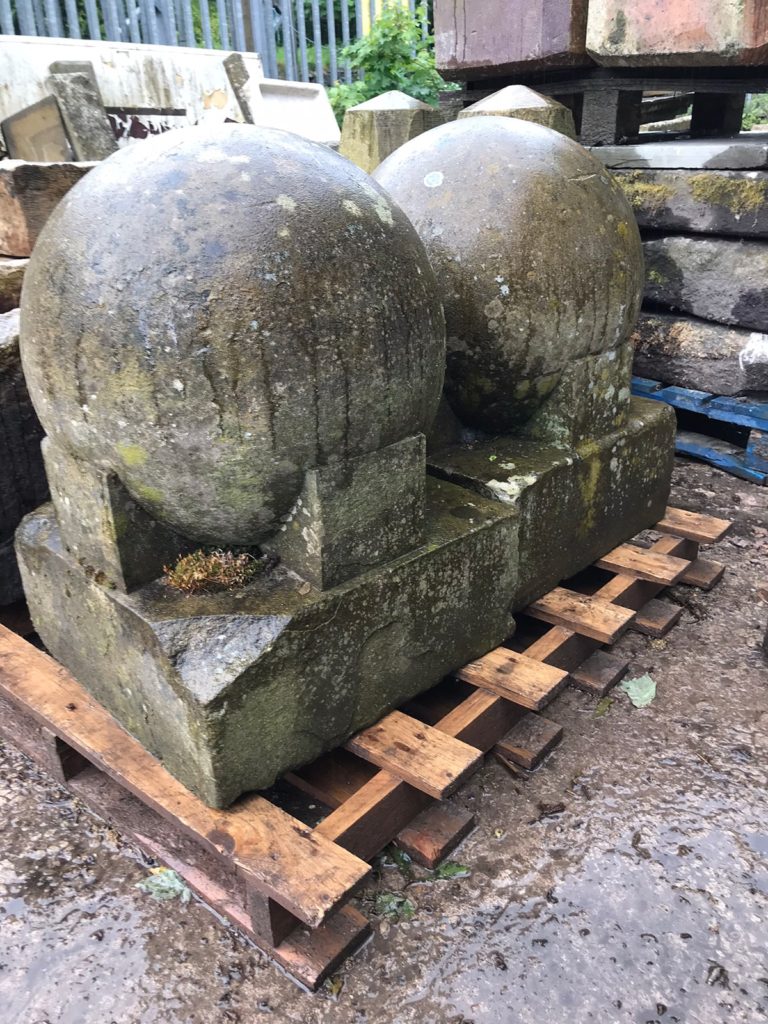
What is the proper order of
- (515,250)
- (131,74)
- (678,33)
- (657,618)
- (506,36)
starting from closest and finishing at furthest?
(515,250) → (657,618) → (678,33) → (506,36) → (131,74)

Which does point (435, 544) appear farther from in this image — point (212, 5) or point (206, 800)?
point (212, 5)

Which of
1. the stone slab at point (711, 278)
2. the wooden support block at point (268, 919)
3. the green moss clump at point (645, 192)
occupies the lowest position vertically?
the wooden support block at point (268, 919)

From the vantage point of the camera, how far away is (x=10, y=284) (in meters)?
2.75

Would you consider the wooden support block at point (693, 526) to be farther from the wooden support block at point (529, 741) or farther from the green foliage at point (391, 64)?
the green foliage at point (391, 64)

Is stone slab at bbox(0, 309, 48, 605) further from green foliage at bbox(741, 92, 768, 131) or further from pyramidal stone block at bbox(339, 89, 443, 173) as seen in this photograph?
green foliage at bbox(741, 92, 768, 131)

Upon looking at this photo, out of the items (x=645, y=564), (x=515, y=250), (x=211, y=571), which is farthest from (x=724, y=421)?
(x=211, y=571)

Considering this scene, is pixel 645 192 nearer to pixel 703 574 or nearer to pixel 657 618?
pixel 703 574

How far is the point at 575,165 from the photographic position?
233 centimetres

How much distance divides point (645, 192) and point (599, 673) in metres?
2.52

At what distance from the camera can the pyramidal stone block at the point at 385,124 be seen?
5.64 meters

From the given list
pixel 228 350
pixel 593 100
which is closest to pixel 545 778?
pixel 228 350

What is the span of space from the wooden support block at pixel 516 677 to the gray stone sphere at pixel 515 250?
79 centimetres

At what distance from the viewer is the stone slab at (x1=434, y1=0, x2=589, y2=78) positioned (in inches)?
141

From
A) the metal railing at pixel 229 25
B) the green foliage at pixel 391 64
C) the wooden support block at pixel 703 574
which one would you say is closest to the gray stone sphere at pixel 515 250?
the wooden support block at pixel 703 574
